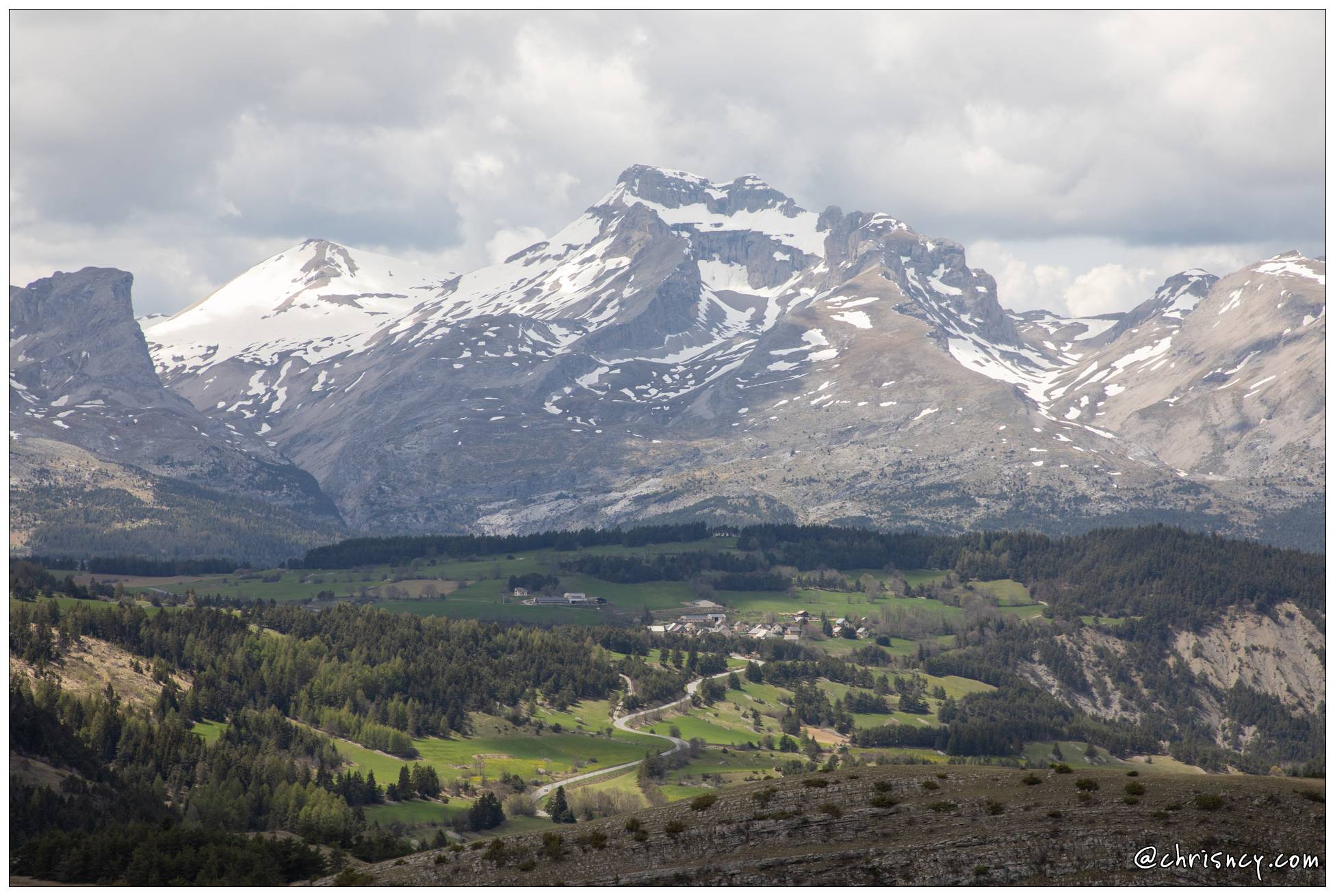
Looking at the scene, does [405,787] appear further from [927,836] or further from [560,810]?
[927,836]

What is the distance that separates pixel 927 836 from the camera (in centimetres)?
7700

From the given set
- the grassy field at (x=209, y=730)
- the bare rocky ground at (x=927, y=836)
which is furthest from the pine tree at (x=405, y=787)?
the bare rocky ground at (x=927, y=836)

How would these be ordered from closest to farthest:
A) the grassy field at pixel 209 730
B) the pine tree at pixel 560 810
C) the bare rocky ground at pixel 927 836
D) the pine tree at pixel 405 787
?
1. the bare rocky ground at pixel 927 836
2. the pine tree at pixel 560 810
3. the pine tree at pixel 405 787
4. the grassy field at pixel 209 730

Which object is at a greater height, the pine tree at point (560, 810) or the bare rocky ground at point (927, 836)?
the bare rocky ground at point (927, 836)

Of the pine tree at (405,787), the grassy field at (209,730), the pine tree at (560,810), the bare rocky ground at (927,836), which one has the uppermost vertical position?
the bare rocky ground at (927,836)

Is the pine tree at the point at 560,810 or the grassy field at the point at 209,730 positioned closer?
the pine tree at the point at 560,810

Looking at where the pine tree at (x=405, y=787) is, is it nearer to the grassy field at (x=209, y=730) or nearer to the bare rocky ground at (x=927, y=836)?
the grassy field at (x=209, y=730)

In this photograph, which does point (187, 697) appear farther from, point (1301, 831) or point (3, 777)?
point (1301, 831)

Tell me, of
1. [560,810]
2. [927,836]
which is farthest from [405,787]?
[927,836]

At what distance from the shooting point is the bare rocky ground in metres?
71.9

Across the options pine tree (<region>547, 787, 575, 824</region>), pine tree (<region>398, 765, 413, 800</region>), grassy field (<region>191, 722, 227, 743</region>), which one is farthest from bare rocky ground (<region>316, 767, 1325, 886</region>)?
grassy field (<region>191, 722, 227, 743</region>)

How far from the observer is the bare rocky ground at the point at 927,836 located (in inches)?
2830

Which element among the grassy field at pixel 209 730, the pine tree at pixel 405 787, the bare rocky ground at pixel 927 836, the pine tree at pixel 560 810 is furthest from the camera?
the grassy field at pixel 209 730

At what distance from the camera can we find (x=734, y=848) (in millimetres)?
79875
